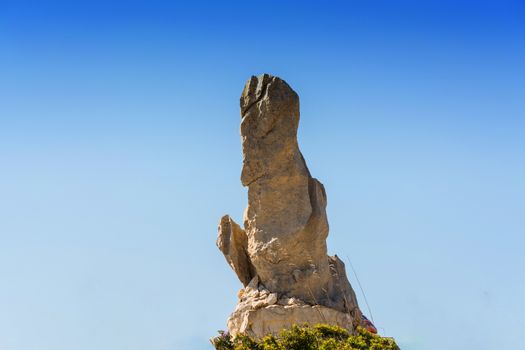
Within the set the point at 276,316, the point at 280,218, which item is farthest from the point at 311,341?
the point at 280,218

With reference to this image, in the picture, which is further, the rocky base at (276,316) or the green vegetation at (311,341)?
the rocky base at (276,316)

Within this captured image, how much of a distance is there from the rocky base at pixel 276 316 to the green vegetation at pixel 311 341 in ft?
17.8

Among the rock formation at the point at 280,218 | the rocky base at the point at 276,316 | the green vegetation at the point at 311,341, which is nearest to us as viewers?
the green vegetation at the point at 311,341

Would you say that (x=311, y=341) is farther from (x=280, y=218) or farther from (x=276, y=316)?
(x=280, y=218)

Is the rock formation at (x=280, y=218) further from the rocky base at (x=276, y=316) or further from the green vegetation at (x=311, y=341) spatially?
the green vegetation at (x=311, y=341)

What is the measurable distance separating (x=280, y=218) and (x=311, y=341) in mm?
8657

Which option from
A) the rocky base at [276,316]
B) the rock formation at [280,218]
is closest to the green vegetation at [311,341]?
the rocky base at [276,316]

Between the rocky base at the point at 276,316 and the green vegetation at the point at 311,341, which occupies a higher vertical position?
the rocky base at the point at 276,316

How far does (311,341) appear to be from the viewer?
30906 millimetres

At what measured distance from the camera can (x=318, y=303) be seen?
38625 mm

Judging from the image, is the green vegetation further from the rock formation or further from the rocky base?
the rock formation

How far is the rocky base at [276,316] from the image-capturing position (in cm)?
3794

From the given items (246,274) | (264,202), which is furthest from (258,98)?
(246,274)

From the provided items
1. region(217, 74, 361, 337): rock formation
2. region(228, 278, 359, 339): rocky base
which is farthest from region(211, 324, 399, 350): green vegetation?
region(217, 74, 361, 337): rock formation
